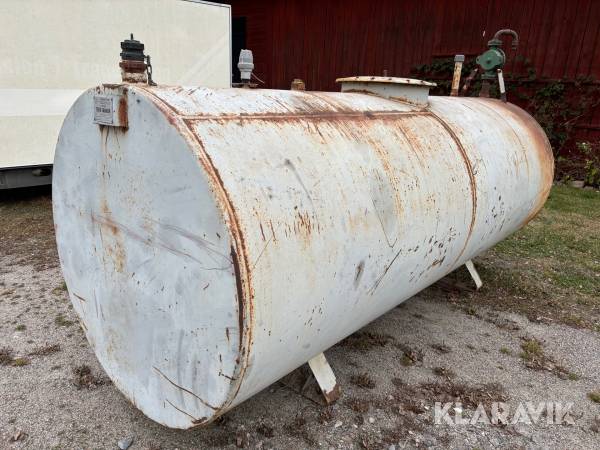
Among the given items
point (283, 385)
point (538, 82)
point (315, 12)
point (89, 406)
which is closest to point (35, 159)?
point (89, 406)

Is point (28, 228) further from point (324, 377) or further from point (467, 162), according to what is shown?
point (467, 162)

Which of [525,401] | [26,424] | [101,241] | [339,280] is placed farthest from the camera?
[525,401]

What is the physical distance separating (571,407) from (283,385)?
1840mm

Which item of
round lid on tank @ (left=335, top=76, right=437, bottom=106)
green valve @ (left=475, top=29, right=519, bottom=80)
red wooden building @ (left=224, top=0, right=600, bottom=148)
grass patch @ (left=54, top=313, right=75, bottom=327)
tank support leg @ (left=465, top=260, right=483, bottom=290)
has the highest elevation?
red wooden building @ (left=224, top=0, right=600, bottom=148)

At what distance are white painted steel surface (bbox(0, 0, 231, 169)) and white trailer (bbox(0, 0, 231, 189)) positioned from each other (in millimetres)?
11

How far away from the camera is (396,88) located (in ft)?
9.89

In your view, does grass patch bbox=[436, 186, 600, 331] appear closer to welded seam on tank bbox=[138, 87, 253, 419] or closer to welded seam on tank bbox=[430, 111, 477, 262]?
welded seam on tank bbox=[430, 111, 477, 262]

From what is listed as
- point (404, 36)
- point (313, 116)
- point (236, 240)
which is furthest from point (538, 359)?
point (404, 36)

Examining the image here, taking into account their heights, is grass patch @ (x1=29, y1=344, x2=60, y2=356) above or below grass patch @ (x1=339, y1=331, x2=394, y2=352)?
below

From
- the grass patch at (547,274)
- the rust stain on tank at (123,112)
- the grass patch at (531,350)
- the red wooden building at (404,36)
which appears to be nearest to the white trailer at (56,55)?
the rust stain on tank at (123,112)

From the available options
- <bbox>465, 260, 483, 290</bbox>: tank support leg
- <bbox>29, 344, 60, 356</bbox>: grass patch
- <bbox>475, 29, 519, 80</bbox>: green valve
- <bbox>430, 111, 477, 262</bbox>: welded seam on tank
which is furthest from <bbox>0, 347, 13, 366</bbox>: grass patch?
<bbox>475, 29, 519, 80</bbox>: green valve

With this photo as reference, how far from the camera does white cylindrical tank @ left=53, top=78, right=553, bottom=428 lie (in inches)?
65.0

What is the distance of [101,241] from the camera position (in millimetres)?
2223

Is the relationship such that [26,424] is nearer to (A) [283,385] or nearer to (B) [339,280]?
(A) [283,385]
